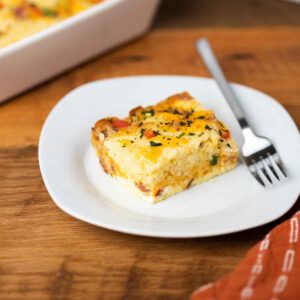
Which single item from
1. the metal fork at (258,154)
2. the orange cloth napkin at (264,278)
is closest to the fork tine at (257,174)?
the metal fork at (258,154)

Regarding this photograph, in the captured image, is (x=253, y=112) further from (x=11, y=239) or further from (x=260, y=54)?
(x=11, y=239)

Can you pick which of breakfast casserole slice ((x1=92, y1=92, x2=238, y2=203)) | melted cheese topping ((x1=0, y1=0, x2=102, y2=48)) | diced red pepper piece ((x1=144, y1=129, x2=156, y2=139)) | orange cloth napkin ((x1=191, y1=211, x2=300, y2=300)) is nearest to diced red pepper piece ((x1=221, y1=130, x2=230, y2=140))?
breakfast casserole slice ((x1=92, y1=92, x2=238, y2=203))

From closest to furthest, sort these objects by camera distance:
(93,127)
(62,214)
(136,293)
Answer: (136,293) → (62,214) → (93,127)

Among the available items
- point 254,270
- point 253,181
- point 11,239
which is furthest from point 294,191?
point 11,239

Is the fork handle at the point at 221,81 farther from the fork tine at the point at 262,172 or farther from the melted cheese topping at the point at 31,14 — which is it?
the melted cheese topping at the point at 31,14

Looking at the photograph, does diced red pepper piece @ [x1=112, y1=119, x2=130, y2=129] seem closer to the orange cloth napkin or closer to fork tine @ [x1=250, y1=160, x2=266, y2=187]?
fork tine @ [x1=250, y1=160, x2=266, y2=187]

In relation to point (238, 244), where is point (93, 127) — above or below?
above
